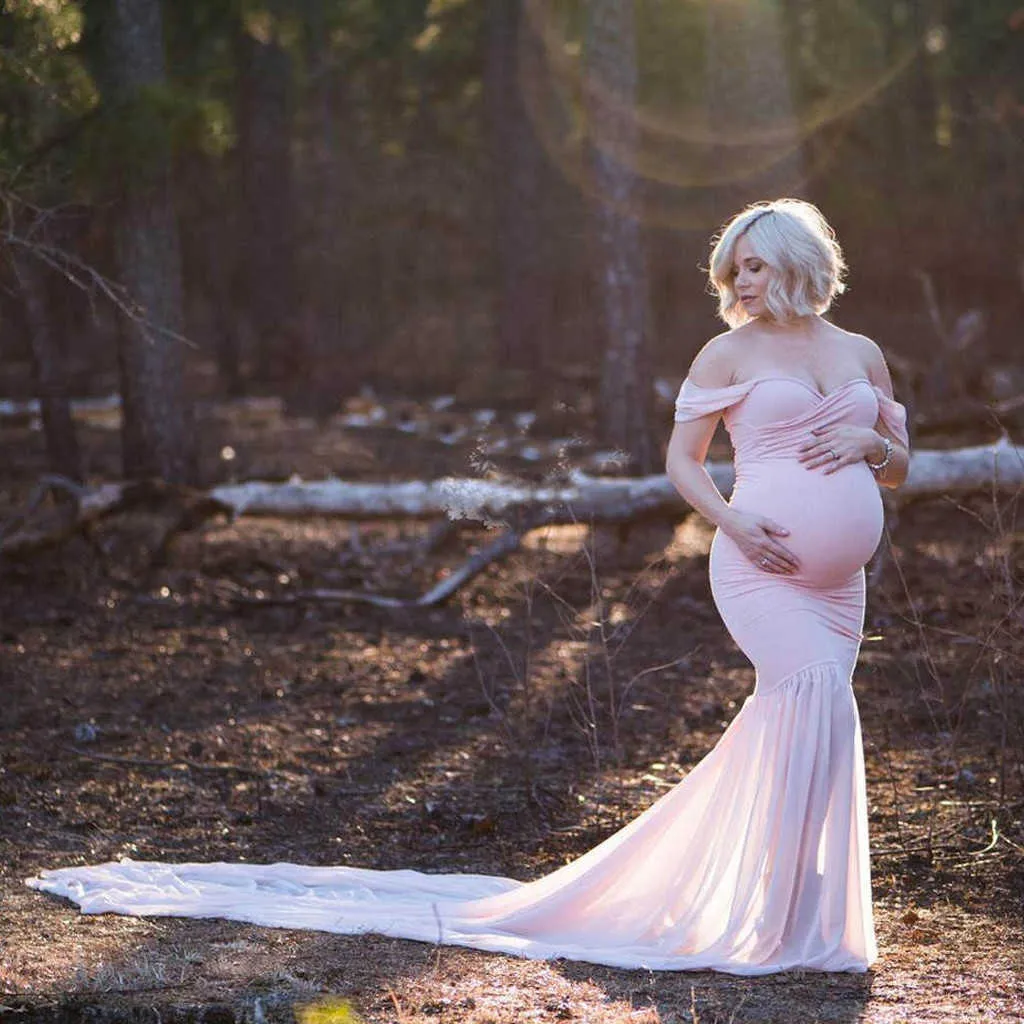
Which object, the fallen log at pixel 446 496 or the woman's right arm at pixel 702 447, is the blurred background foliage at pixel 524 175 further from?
the woman's right arm at pixel 702 447

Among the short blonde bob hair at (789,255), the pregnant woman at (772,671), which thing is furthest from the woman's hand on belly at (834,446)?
the short blonde bob hair at (789,255)

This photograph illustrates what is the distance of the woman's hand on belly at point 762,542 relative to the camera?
520 cm

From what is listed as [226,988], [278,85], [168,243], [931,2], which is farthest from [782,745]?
[931,2]

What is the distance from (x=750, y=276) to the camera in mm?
5207

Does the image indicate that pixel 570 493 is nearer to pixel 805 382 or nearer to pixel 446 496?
pixel 446 496

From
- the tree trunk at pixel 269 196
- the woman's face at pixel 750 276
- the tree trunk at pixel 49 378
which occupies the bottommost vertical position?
the woman's face at pixel 750 276

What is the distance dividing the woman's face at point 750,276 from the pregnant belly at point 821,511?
0.49 metres

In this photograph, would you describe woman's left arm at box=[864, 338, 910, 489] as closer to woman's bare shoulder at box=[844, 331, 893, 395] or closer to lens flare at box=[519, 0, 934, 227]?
woman's bare shoulder at box=[844, 331, 893, 395]

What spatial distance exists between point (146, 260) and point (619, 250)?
14.4ft

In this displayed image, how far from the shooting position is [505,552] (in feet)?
38.1

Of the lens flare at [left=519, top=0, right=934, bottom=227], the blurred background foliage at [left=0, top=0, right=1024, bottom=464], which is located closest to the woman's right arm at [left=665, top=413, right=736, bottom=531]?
the blurred background foliage at [left=0, top=0, right=1024, bottom=464]

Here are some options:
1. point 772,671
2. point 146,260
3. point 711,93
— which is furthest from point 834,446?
point 711,93

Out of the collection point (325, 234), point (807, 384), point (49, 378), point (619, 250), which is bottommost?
point (807, 384)

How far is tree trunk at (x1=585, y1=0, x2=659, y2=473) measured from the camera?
14.9m
